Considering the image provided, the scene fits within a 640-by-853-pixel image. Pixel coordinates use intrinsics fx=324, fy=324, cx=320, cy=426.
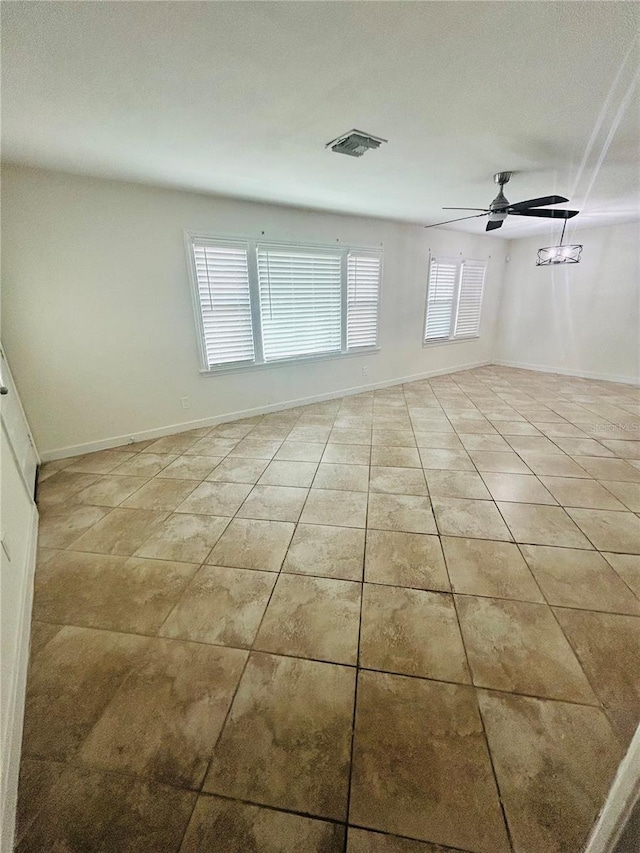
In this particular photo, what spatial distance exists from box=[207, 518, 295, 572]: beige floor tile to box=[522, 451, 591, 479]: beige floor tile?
2.21 metres

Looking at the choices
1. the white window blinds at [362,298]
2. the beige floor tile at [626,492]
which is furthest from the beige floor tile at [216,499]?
the white window blinds at [362,298]

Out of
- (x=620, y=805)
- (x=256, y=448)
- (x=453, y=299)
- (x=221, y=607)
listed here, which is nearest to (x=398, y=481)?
(x=256, y=448)

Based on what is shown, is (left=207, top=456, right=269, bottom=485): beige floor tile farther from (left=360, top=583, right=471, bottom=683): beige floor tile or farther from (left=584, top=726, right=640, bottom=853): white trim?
(left=584, top=726, right=640, bottom=853): white trim

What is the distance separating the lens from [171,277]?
3.31m

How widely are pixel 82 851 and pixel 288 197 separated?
14.6 ft

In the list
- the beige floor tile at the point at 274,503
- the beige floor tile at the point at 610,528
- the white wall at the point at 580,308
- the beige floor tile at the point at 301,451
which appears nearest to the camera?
the beige floor tile at the point at 610,528

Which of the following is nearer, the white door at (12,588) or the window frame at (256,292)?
the white door at (12,588)

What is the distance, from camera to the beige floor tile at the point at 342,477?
8.49ft

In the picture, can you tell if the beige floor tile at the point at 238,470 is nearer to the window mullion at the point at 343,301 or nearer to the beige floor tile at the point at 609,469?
the window mullion at the point at 343,301

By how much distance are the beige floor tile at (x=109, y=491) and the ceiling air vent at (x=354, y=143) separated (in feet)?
9.69

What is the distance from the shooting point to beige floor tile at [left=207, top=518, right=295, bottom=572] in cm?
185

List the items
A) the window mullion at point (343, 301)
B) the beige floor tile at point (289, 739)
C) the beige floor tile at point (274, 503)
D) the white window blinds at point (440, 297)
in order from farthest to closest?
1. the white window blinds at point (440, 297)
2. the window mullion at point (343, 301)
3. the beige floor tile at point (274, 503)
4. the beige floor tile at point (289, 739)

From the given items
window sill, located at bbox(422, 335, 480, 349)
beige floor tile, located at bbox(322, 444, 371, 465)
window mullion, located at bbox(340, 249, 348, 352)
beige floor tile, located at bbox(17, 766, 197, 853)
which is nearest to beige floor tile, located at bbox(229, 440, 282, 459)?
beige floor tile, located at bbox(322, 444, 371, 465)

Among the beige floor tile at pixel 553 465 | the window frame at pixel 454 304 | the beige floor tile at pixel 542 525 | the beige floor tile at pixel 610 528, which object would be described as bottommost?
the beige floor tile at pixel 542 525
